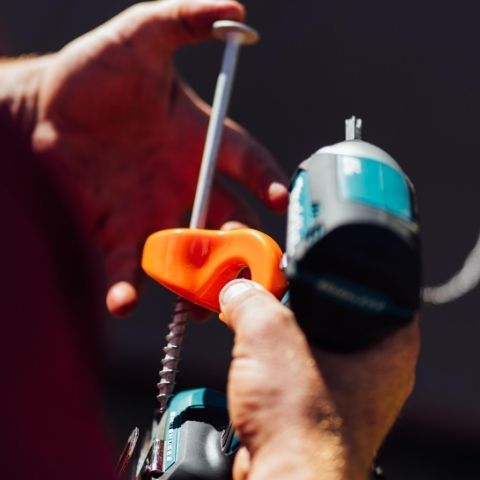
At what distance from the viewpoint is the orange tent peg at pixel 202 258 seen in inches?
26.8

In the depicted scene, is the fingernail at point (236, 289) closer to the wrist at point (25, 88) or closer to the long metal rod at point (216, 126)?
the long metal rod at point (216, 126)

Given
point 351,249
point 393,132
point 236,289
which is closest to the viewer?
point 351,249

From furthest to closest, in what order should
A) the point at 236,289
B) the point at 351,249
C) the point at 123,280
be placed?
the point at 123,280, the point at 236,289, the point at 351,249

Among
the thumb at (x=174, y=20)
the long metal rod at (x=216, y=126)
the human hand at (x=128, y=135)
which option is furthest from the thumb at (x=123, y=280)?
the thumb at (x=174, y=20)

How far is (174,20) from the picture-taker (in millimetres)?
1050

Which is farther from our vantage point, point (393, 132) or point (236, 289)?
point (393, 132)

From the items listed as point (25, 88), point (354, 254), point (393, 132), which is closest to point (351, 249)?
point (354, 254)

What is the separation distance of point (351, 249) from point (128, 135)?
2.22 ft

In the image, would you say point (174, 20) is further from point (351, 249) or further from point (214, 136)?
point (351, 249)

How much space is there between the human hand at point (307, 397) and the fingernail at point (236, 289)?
0.13 ft

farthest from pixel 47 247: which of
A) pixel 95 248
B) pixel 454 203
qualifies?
pixel 454 203

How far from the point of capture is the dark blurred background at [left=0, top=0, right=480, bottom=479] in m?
1.78

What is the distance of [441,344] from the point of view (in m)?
1.80

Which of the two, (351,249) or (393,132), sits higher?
(351,249)
